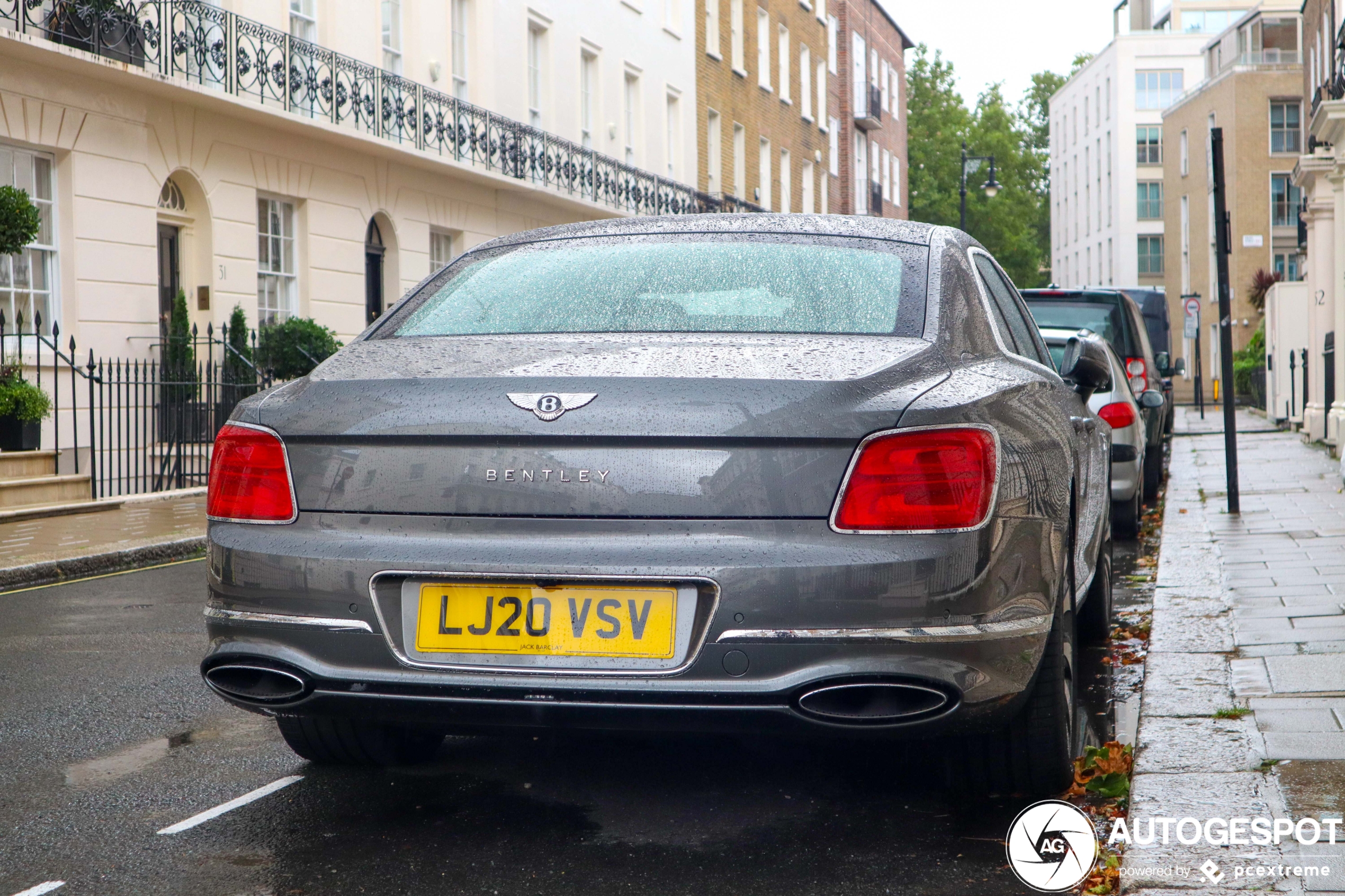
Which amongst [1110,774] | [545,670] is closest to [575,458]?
[545,670]

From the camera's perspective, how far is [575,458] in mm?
3432

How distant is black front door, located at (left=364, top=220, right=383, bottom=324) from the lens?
22844 mm

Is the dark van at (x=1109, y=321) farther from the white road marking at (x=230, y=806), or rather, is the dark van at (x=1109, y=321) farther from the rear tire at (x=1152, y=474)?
the white road marking at (x=230, y=806)

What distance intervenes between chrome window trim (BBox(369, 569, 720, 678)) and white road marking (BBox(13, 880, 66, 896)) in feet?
3.06

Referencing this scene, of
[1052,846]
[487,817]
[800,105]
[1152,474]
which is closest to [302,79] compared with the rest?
[1152,474]

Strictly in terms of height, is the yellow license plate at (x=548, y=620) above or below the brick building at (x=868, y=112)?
below

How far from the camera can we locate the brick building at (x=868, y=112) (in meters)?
51.2

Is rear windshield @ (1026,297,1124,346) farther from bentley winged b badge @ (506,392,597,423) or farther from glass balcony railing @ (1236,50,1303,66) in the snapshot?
glass balcony railing @ (1236,50,1303,66)

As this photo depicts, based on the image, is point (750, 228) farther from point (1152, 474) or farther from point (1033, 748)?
point (1152, 474)

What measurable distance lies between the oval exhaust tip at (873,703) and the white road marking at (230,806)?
5.57ft

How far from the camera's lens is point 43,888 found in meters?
3.51

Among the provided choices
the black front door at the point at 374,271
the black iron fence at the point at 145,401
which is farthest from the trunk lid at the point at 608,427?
the black front door at the point at 374,271

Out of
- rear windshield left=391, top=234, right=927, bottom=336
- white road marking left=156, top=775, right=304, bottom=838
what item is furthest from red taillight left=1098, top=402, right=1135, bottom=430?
white road marking left=156, top=775, right=304, bottom=838

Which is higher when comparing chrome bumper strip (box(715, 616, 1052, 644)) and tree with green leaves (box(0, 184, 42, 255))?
tree with green leaves (box(0, 184, 42, 255))
